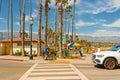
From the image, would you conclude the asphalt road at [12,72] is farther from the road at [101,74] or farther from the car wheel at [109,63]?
the car wheel at [109,63]

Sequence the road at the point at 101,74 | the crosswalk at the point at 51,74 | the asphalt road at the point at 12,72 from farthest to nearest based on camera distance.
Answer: the asphalt road at the point at 12,72, the road at the point at 101,74, the crosswalk at the point at 51,74

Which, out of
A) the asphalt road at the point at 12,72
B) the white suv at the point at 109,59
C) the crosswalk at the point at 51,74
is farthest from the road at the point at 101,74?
the asphalt road at the point at 12,72

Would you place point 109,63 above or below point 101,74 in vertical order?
above

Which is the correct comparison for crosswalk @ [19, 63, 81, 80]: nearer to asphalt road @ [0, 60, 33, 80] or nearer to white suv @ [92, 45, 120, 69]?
asphalt road @ [0, 60, 33, 80]

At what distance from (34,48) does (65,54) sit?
18.7 feet

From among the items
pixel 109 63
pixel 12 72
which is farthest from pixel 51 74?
pixel 109 63

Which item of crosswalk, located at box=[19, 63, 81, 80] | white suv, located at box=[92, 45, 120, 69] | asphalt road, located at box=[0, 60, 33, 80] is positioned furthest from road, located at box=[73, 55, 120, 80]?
asphalt road, located at box=[0, 60, 33, 80]

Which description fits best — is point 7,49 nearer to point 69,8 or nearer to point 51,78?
point 51,78

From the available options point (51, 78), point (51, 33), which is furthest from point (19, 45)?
point (51, 33)

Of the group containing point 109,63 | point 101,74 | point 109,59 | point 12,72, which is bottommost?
point 101,74

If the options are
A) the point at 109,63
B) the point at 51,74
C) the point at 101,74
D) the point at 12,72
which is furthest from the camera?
the point at 109,63

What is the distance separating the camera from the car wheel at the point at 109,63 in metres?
19.1

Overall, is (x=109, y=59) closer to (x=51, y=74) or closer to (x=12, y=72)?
(x=51, y=74)

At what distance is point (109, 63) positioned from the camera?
19156mm
